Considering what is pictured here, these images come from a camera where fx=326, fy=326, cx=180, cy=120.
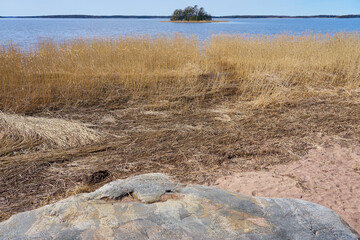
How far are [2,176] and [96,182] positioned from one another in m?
0.96

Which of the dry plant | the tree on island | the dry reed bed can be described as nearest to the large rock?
the dry plant

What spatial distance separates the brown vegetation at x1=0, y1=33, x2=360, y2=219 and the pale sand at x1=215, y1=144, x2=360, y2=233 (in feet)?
0.65

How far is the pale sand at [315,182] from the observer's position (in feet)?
8.93

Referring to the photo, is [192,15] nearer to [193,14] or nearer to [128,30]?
[193,14]

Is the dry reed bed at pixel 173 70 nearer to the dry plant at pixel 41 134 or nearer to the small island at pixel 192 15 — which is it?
the dry plant at pixel 41 134

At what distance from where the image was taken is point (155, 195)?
185cm

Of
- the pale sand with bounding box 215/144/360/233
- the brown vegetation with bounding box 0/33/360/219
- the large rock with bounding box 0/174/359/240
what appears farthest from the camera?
the brown vegetation with bounding box 0/33/360/219

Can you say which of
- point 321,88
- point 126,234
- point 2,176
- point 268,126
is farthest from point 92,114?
point 321,88

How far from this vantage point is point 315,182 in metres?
3.04

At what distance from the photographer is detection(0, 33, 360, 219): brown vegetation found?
11.1 ft

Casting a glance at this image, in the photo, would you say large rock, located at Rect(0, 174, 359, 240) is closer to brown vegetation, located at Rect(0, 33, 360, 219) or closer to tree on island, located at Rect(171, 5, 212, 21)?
brown vegetation, located at Rect(0, 33, 360, 219)

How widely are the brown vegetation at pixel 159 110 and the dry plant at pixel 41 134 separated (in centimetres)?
1

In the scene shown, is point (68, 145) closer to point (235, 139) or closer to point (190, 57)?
point (235, 139)

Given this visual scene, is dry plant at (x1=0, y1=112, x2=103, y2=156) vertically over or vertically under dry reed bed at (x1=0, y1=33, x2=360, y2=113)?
under
